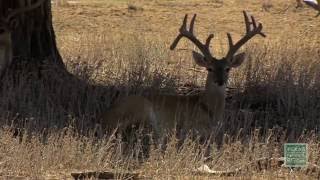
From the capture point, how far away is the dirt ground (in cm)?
2267

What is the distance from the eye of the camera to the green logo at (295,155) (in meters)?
8.64

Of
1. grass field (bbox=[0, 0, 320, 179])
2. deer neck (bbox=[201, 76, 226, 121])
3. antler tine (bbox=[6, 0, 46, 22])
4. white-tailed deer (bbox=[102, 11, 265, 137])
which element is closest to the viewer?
grass field (bbox=[0, 0, 320, 179])

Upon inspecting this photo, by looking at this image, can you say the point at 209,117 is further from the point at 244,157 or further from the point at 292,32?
the point at 292,32

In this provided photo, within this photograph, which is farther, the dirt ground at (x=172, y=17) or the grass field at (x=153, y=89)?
the dirt ground at (x=172, y=17)

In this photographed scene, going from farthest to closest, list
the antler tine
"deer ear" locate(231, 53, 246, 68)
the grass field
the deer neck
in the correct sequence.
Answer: the antler tine, "deer ear" locate(231, 53, 246, 68), the deer neck, the grass field

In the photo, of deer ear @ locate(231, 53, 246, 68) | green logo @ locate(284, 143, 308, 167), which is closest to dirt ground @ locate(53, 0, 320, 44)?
deer ear @ locate(231, 53, 246, 68)

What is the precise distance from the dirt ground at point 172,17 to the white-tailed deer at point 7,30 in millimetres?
6827

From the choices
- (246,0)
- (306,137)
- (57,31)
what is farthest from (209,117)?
(246,0)

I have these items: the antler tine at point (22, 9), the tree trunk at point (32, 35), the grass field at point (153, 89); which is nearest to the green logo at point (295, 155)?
the grass field at point (153, 89)

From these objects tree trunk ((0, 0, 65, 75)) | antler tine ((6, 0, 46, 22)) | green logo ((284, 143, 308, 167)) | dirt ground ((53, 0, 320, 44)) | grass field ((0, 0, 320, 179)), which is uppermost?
antler tine ((6, 0, 46, 22))

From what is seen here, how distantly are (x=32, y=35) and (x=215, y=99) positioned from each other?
4.01 metres

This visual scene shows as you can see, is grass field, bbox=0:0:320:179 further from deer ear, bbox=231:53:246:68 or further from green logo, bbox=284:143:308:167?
deer ear, bbox=231:53:246:68

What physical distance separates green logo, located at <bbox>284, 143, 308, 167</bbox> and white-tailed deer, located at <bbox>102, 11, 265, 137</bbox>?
2190 mm

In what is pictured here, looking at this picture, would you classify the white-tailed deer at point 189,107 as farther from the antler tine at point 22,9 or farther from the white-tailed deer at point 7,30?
the white-tailed deer at point 7,30
